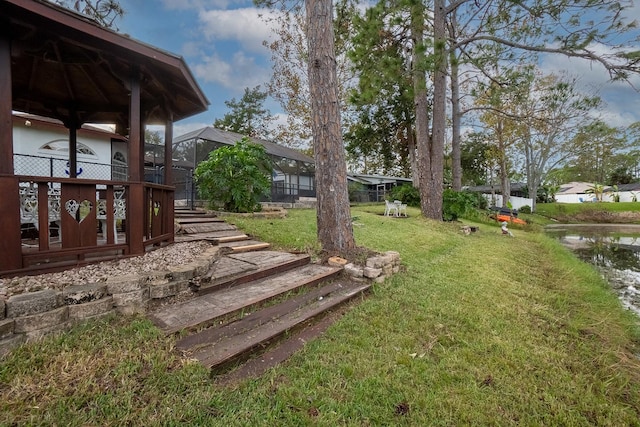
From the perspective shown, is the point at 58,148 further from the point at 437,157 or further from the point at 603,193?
Result: the point at 603,193

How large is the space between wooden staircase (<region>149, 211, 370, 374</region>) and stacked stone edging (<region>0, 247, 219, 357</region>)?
0.58 ft

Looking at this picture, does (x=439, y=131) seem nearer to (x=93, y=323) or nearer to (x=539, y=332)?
(x=539, y=332)

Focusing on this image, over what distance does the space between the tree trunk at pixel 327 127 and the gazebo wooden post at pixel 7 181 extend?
3.29m

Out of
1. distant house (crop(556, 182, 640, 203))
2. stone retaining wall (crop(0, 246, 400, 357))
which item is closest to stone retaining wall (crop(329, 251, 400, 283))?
stone retaining wall (crop(0, 246, 400, 357))

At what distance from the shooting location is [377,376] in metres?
2.01

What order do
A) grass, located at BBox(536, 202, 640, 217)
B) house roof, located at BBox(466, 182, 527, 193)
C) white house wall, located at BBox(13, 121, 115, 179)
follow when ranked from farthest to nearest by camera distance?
house roof, located at BBox(466, 182, 527, 193) → grass, located at BBox(536, 202, 640, 217) → white house wall, located at BBox(13, 121, 115, 179)

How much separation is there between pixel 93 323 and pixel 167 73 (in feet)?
9.29

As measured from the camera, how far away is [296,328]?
2.54 meters

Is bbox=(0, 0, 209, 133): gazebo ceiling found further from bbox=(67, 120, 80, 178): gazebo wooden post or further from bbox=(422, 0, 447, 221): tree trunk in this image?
bbox=(422, 0, 447, 221): tree trunk

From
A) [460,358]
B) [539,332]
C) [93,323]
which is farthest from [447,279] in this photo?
[93,323]

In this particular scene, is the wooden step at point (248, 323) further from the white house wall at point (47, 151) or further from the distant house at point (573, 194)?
the distant house at point (573, 194)

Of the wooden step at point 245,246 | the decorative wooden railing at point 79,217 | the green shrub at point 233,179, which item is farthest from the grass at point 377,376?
the green shrub at point 233,179

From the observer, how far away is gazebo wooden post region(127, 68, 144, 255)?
120 inches

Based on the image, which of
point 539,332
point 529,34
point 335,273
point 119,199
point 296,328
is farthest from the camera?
point 529,34
